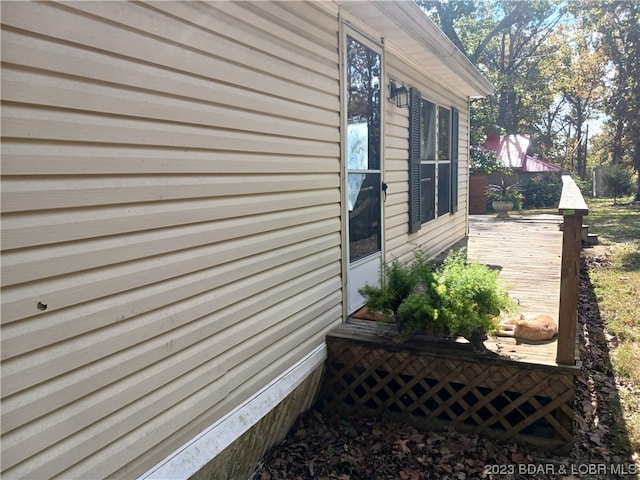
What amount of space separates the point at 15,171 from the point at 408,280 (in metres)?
2.50

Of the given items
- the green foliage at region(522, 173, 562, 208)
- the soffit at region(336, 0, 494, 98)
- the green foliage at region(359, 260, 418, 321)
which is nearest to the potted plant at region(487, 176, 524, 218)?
the green foliage at region(522, 173, 562, 208)

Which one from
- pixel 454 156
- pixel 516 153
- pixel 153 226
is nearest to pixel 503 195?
pixel 516 153

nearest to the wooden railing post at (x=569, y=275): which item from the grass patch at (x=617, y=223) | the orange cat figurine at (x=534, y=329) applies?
the orange cat figurine at (x=534, y=329)

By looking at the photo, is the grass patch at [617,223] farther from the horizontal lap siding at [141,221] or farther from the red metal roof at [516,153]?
the horizontal lap siding at [141,221]

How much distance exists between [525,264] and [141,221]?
18.0ft

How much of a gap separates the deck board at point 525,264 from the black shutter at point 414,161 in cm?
84

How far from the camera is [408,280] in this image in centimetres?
343

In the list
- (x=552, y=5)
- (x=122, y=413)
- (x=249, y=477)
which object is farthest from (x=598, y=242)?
(x=552, y=5)

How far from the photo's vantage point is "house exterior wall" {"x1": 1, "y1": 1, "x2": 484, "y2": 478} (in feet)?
5.08

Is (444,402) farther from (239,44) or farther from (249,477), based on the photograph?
(239,44)

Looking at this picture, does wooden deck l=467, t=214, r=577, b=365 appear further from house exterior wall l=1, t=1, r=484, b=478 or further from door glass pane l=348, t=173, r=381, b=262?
house exterior wall l=1, t=1, r=484, b=478

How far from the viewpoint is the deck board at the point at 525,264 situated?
131 inches

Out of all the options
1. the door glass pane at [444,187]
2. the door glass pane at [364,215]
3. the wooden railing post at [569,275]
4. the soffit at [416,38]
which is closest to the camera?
the wooden railing post at [569,275]

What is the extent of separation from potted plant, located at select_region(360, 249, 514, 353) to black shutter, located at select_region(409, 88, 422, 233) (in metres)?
2.19
